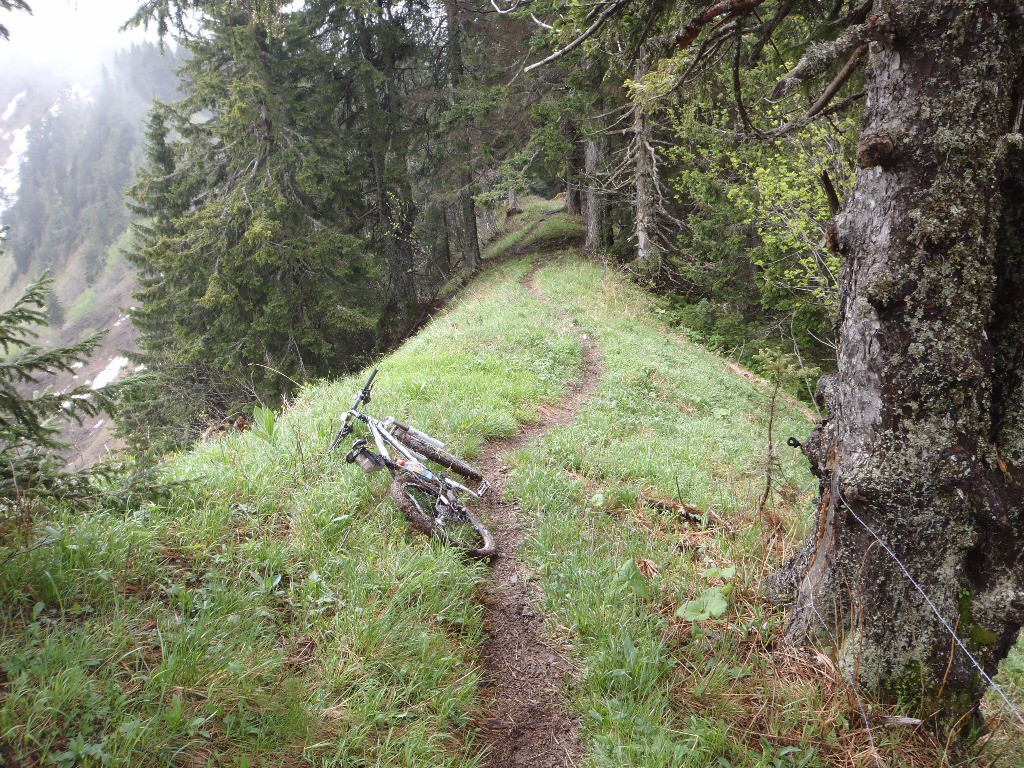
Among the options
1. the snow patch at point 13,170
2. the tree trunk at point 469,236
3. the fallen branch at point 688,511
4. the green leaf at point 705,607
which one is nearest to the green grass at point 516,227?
the tree trunk at point 469,236

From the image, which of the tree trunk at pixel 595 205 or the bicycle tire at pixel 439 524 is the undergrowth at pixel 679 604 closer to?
the bicycle tire at pixel 439 524

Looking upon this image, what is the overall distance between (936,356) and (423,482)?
3.66 meters

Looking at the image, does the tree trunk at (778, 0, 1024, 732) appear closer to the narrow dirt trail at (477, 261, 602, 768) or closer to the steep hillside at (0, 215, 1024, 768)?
the steep hillside at (0, 215, 1024, 768)

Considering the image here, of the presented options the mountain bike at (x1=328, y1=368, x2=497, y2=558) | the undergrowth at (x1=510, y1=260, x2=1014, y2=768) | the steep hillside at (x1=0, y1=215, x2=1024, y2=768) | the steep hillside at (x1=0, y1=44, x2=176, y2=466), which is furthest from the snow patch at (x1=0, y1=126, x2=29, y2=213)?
the undergrowth at (x1=510, y1=260, x2=1014, y2=768)

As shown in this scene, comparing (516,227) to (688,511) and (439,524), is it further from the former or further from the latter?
(439,524)

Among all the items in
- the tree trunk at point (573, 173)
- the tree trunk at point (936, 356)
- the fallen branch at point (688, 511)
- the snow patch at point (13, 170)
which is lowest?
the fallen branch at point (688, 511)

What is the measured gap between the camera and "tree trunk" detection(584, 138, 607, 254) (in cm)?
1944

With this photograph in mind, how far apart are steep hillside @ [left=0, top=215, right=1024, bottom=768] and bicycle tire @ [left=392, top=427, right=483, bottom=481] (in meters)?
0.39

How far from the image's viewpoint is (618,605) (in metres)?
3.56

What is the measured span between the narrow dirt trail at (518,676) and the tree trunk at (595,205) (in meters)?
17.2

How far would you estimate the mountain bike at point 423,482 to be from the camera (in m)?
4.45

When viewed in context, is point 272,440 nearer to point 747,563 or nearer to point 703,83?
point 747,563

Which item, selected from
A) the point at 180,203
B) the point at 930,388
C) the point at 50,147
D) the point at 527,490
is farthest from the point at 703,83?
the point at 50,147

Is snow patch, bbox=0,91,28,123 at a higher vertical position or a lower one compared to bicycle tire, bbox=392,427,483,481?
higher
